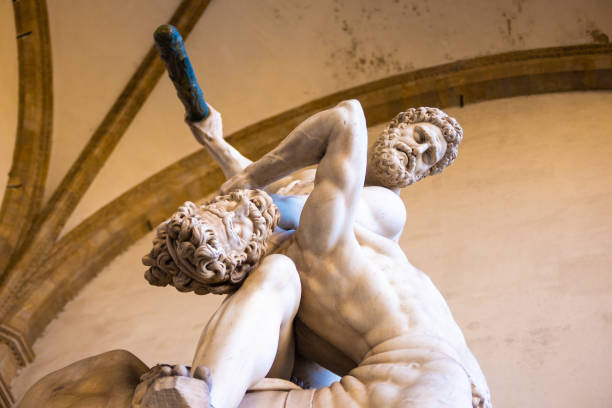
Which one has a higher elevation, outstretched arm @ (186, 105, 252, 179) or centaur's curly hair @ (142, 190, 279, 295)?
centaur's curly hair @ (142, 190, 279, 295)

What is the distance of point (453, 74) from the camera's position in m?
7.77

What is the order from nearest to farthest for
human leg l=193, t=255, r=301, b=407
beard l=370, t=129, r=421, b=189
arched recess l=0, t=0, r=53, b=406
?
human leg l=193, t=255, r=301, b=407
beard l=370, t=129, r=421, b=189
arched recess l=0, t=0, r=53, b=406

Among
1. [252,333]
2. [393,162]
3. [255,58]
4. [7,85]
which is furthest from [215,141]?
[7,85]

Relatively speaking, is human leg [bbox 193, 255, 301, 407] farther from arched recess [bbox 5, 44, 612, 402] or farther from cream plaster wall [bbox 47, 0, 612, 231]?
cream plaster wall [bbox 47, 0, 612, 231]

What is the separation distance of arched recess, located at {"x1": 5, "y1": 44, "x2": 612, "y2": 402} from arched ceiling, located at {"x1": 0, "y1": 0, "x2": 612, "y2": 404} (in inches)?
0.8

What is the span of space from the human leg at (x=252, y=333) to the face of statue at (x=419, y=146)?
3.13 feet

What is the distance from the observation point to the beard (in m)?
3.25

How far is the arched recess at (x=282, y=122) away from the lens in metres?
7.18

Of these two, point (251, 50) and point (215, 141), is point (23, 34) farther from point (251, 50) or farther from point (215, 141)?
point (215, 141)

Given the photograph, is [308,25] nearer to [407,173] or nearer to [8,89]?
[8,89]

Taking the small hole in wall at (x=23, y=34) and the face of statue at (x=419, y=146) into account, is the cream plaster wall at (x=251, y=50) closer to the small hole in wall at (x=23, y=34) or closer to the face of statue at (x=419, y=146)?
the small hole in wall at (x=23, y=34)

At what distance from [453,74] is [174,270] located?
5.78 m

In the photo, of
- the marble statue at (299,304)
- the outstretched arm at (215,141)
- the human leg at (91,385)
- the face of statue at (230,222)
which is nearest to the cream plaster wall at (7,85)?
the outstretched arm at (215,141)

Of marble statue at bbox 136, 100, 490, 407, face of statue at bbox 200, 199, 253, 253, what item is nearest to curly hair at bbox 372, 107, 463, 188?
marble statue at bbox 136, 100, 490, 407
